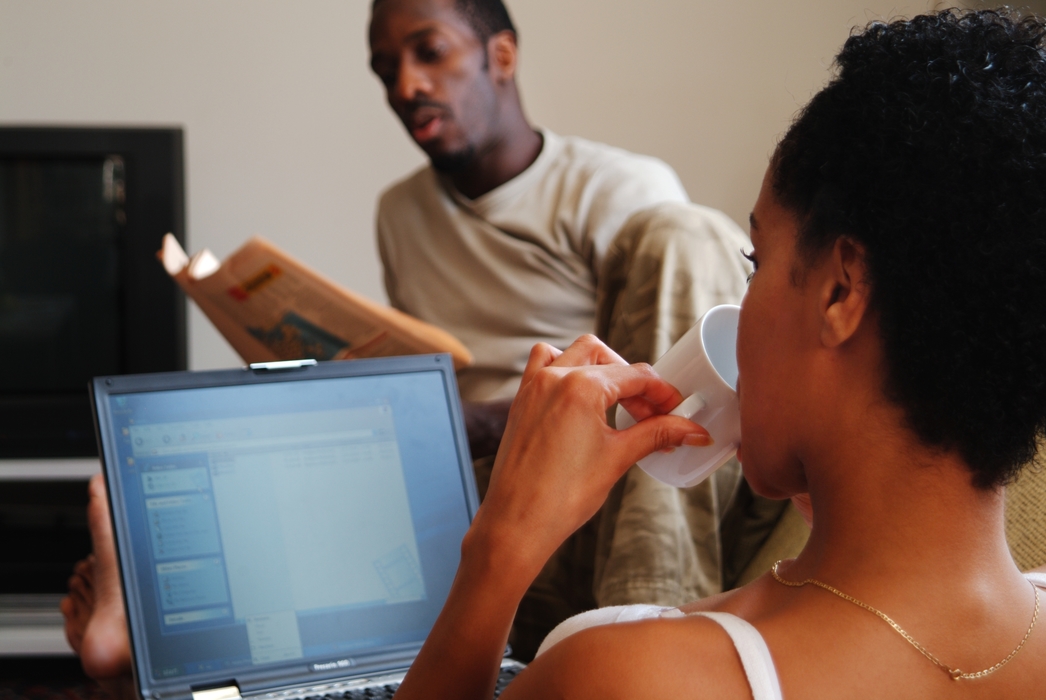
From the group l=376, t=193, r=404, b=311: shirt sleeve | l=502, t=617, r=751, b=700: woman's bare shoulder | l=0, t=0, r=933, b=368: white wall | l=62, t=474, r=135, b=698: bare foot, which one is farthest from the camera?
l=0, t=0, r=933, b=368: white wall

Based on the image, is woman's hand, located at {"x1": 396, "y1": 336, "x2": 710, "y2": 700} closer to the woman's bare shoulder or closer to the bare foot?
the woman's bare shoulder

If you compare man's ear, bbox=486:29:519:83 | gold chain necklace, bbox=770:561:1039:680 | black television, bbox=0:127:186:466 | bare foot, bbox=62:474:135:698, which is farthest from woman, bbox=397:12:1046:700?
black television, bbox=0:127:186:466

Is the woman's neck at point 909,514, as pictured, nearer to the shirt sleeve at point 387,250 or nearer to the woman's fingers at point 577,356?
the woman's fingers at point 577,356

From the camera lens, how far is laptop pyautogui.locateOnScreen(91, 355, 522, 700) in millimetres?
820

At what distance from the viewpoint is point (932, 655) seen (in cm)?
53

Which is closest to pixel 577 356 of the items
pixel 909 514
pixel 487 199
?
pixel 909 514

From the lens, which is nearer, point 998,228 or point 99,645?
point 998,228

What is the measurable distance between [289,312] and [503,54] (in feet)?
3.03

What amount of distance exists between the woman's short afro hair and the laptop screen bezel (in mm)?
473

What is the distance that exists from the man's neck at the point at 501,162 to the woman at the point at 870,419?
1378 millimetres

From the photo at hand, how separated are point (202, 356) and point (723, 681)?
2.29 m

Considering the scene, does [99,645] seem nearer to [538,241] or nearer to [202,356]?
[538,241]

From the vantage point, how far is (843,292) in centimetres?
54

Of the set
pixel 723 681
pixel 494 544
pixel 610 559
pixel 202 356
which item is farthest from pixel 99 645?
pixel 202 356
